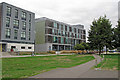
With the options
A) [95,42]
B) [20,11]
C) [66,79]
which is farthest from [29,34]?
[66,79]

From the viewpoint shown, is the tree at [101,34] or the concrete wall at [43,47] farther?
the concrete wall at [43,47]

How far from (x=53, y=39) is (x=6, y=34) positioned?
23231 mm

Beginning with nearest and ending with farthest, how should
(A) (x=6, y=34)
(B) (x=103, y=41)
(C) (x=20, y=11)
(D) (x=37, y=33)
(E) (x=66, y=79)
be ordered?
(E) (x=66, y=79)
(B) (x=103, y=41)
(A) (x=6, y=34)
(C) (x=20, y=11)
(D) (x=37, y=33)

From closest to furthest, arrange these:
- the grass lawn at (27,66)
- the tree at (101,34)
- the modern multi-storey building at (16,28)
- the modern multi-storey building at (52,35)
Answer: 1. the grass lawn at (27,66)
2. the tree at (101,34)
3. the modern multi-storey building at (16,28)
4. the modern multi-storey building at (52,35)

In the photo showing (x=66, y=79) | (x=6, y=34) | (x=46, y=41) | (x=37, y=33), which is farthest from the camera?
(x=37, y=33)

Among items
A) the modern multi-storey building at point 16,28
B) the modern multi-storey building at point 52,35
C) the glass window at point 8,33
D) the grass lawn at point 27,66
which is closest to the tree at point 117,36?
the grass lawn at point 27,66

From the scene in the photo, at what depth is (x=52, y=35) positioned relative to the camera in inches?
2463

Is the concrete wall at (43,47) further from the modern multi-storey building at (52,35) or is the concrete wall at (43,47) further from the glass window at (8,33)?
the glass window at (8,33)

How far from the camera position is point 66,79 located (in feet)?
25.0

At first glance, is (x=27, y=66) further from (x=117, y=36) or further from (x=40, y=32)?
(x=40, y=32)

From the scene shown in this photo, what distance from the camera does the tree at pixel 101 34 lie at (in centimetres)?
3959

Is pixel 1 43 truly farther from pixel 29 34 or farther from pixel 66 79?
pixel 66 79

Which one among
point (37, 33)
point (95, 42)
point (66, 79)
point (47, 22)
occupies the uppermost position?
point (47, 22)

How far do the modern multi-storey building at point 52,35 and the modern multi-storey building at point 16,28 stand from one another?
7.98 meters
